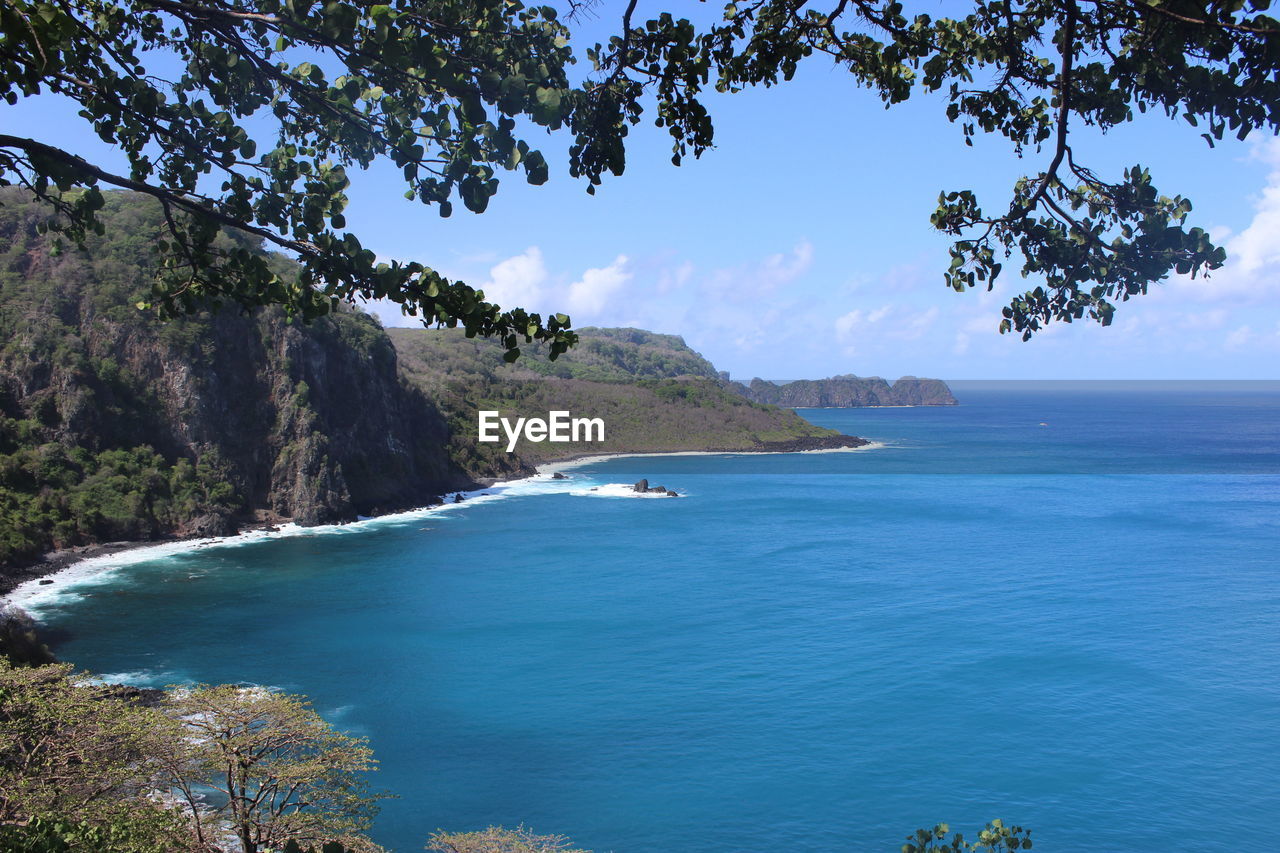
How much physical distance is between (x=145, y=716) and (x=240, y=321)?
190ft

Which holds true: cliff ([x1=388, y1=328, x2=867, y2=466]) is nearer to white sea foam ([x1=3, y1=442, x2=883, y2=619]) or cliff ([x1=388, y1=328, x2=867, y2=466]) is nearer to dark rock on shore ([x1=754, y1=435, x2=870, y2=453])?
dark rock on shore ([x1=754, y1=435, x2=870, y2=453])

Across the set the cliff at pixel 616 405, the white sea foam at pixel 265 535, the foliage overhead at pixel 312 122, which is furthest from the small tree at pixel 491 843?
the cliff at pixel 616 405

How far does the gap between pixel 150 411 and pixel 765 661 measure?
49.4m

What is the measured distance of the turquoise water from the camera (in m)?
25.4

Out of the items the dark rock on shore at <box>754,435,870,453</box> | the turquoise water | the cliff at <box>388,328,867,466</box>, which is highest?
the cliff at <box>388,328,867,466</box>

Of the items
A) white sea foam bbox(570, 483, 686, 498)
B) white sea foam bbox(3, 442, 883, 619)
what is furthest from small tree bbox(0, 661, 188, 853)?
white sea foam bbox(570, 483, 686, 498)

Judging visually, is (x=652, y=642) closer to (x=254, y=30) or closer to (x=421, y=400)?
(x=254, y=30)

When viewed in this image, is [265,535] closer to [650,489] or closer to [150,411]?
[150,411]

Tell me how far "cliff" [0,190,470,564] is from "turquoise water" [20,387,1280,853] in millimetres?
6257

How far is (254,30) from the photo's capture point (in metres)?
7.41

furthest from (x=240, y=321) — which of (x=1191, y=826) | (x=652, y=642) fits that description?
(x=1191, y=826)

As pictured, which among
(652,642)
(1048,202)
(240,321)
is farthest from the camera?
(240,321)

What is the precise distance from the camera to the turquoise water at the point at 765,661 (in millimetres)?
25406

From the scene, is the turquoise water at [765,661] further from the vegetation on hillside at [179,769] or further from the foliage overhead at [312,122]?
the foliage overhead at [312,122]
